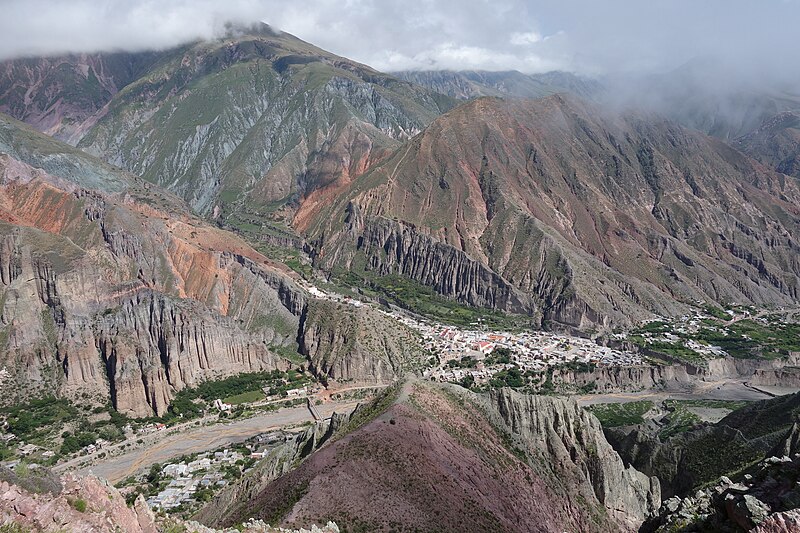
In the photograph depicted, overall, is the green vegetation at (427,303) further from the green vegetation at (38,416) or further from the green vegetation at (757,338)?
the green vegetation at (38,416)

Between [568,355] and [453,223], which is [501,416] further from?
[453,223]

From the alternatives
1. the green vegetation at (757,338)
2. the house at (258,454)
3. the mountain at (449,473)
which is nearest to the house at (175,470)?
the house at (258,454)

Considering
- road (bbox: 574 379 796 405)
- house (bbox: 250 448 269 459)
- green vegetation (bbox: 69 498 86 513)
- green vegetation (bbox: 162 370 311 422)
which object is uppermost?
green vegetation (bbox: 69 498 86 513)

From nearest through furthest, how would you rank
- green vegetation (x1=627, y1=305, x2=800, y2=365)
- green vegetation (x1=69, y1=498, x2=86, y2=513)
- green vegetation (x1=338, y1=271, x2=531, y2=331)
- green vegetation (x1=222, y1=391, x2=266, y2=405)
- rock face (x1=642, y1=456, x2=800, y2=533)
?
rock face (x1=642, y1=456, x2=800, y2=533) < green vegetation (x1=69, y1=498, x2=86, y2=513) < green vegetation (x1=222, y1=391, x2=266, y2=405) < green vegetation (x1=627, y1=305, x2=800, y2=365) < green vegetation (x1=338, y1=271, x2=531, y2=331)

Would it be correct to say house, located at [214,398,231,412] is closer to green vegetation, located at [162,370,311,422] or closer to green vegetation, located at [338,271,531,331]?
green vegetation, located at [162,370,311,422]

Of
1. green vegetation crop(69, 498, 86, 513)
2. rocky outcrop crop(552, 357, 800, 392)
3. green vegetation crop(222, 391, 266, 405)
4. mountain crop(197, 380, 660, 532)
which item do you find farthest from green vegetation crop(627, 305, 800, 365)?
green vegetation crop(69, 498, 86, 513)
